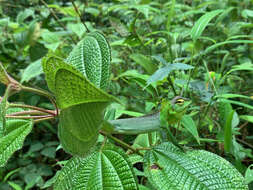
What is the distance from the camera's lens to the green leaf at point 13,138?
0.44m

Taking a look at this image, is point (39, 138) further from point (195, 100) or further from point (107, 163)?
point (107, 163)

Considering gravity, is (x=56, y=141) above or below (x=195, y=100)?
below

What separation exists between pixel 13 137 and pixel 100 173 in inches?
7.1

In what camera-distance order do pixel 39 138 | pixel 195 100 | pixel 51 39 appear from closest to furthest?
pixel 195 100 → pixel 51 39 → pixel 39 138

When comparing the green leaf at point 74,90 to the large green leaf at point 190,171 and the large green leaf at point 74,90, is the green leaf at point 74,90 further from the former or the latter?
the large green leaf at point 190,171

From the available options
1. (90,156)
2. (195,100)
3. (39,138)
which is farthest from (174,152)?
(39,138)

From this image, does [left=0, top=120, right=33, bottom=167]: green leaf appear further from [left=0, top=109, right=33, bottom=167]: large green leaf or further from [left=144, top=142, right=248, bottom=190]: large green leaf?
[left=144, top=142, right=248, bottom=190]: large green leaf

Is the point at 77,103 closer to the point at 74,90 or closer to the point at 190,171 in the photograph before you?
the point at 74,90

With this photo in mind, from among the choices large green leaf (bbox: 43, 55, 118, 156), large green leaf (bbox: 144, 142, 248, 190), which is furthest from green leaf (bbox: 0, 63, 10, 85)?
large green leaf (bbox: 144, 142, 248, 190)

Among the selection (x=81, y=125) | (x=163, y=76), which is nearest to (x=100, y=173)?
(x=81, y=125)

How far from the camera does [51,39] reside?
4.52 ft

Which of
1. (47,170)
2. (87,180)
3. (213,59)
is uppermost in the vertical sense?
(87,180)

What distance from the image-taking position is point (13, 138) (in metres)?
0.45

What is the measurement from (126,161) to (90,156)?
2.9 inches
